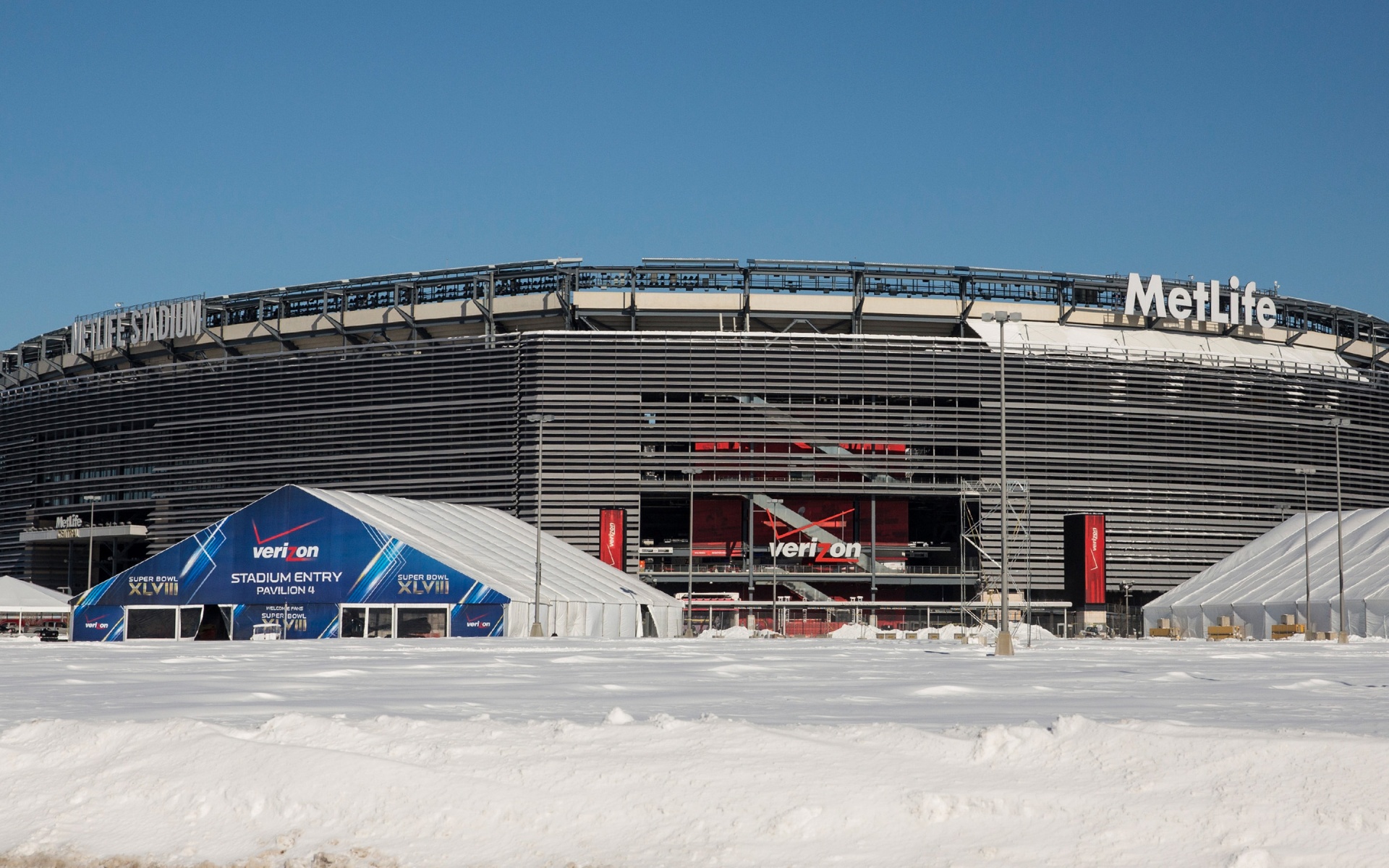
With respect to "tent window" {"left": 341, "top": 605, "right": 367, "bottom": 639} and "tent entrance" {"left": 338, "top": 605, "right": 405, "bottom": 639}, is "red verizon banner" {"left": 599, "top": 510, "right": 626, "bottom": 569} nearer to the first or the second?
"tent entrance" {"left": 338, "top": 605, "right": 405, "bottom": 639}

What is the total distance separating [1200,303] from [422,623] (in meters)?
79.1

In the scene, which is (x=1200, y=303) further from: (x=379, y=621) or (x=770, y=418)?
(x=379, y=621)

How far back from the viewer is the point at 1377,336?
13250 cm

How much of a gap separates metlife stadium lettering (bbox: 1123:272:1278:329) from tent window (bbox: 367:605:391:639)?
72909 mm

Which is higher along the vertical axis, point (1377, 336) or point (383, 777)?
point (1377, 336)

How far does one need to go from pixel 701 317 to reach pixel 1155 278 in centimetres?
4008

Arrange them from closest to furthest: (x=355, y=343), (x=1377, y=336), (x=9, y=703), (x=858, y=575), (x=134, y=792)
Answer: (x=134, y=792) < (x=9, y=703) < (x=858, y=575) < (x=355, y=343) < (x=1377, y=336)

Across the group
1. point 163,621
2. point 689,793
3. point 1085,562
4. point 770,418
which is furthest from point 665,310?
point 689,793

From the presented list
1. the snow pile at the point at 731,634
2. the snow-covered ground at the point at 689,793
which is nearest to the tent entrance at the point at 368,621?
the snow pile at the point at 731,634

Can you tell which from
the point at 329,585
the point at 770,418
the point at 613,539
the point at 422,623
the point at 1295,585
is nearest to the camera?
the point at 422,623

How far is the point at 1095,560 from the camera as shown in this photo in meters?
→ 107

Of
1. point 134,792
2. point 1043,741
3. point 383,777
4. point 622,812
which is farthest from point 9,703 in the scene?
point 1043,741

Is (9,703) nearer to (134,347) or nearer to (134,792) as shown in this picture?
(134,792)

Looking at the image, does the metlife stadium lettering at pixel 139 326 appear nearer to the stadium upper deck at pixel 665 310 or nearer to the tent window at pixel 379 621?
the stadium upper deck at pixel 665 310
